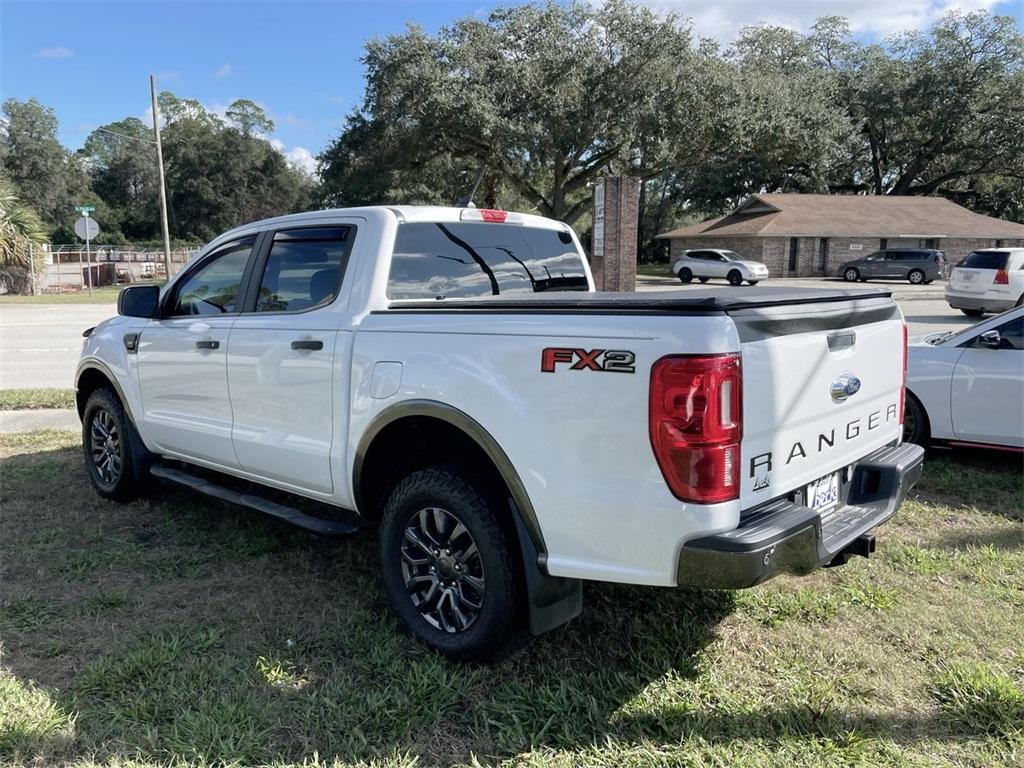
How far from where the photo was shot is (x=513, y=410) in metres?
2.97

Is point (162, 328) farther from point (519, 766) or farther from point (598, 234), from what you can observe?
point (598, 234)

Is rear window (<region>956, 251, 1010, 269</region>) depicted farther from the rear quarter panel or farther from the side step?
the rear quarter panel

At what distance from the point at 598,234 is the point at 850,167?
49420 millimetres

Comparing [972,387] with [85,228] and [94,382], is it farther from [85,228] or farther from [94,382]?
[85,228]

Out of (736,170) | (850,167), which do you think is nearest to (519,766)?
(736,170)

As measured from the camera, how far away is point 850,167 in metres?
55.2

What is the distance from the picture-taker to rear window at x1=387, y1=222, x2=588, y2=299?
13.0 ft

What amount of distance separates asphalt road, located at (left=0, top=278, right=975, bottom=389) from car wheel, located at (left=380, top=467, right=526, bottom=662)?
8.21 m

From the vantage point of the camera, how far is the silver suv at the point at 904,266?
37.0 m

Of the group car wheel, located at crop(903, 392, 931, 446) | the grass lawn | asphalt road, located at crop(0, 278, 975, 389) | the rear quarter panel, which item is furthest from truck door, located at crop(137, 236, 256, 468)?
asphalt road, located at crop(0, 278, 975, 389)

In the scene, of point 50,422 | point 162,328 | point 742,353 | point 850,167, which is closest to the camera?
point 742,353

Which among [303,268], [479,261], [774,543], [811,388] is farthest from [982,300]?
[774,543]

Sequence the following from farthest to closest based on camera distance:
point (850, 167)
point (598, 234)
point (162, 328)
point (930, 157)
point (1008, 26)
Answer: point (850, 167) → point (930, 157) → point (1008, 26) → point (598, 234) → point (162, 328)

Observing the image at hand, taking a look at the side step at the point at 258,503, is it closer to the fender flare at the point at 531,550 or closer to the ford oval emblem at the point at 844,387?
the fender flare at the point at 531,550
